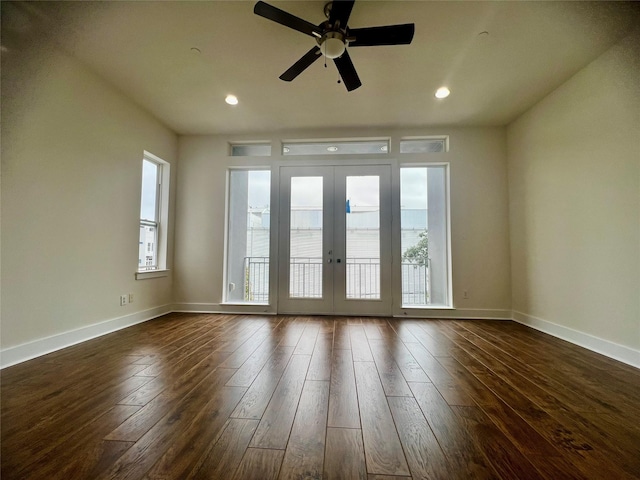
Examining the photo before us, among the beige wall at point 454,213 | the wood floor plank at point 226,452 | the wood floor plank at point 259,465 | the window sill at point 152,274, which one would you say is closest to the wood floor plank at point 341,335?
the wood floor plank at point 226,452

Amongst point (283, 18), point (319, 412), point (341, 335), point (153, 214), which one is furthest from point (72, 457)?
point (153, 214)

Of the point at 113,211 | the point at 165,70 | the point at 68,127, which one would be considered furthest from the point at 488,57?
the point at 113,211

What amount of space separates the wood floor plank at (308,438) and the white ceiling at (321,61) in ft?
9.35

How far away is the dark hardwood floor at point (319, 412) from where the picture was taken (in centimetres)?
116

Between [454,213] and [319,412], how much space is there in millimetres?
3562

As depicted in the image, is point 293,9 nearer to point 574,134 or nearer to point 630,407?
point 574,134

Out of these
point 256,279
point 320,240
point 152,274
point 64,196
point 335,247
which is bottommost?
point 256,279

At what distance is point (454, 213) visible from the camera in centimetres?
412

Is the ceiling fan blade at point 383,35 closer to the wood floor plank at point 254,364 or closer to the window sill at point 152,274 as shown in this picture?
the wood floor plank at point 254,364

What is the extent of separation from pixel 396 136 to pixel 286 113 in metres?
1.73

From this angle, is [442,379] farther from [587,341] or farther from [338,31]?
[338,31]

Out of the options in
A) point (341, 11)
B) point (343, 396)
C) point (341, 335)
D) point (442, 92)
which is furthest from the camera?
point (442, 92)

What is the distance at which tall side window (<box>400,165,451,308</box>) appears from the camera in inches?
166

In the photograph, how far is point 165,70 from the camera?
2.88m
